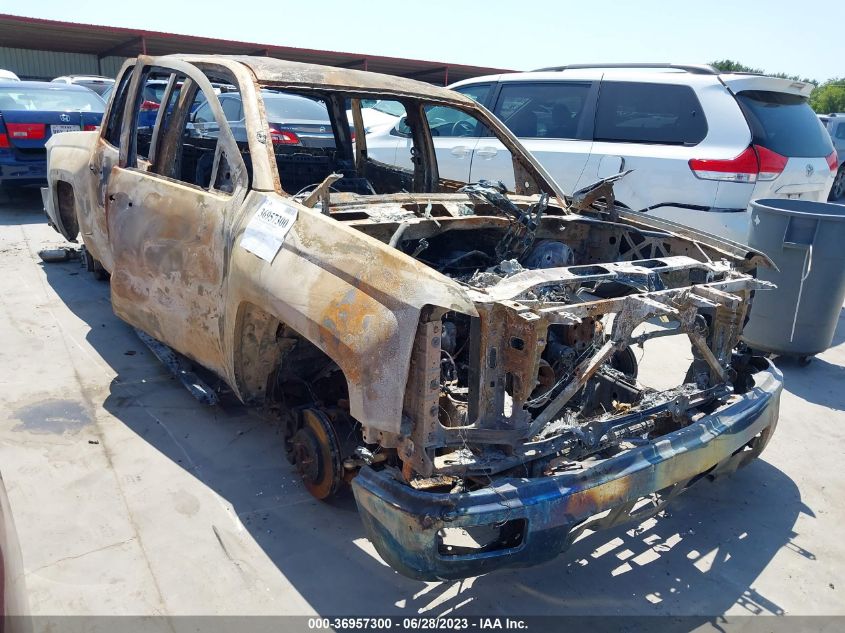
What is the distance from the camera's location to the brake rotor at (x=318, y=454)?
293cm

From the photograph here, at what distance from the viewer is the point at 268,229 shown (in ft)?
9.27

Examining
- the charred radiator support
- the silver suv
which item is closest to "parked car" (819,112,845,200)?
the silver suv

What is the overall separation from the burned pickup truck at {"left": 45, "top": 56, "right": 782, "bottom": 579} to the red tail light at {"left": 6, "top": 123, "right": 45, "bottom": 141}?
14.5 ft

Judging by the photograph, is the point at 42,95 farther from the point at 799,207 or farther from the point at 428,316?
the point at 799,207

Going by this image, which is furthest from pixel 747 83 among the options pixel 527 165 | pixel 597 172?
pixel 527 165

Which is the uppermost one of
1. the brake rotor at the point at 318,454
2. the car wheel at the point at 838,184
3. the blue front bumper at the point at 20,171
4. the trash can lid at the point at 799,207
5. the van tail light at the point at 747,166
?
the van tail light at the point at 747,166

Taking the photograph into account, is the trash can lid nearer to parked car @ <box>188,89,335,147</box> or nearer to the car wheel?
parked car @ <box>188,89,335,147</box>

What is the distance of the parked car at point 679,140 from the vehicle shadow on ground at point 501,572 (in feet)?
9.13

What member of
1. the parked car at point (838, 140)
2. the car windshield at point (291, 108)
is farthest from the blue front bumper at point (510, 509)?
the parked car at point (838, 140)

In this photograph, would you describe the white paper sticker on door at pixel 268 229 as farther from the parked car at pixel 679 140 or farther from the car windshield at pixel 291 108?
the car windshield at pixel 291 108

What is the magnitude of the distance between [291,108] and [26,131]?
3.31 m

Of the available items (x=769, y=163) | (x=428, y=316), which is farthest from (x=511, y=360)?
(x=769, y=163)

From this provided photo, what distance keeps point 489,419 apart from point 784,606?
147 centimetres

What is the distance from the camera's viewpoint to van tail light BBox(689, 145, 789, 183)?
215 inches
